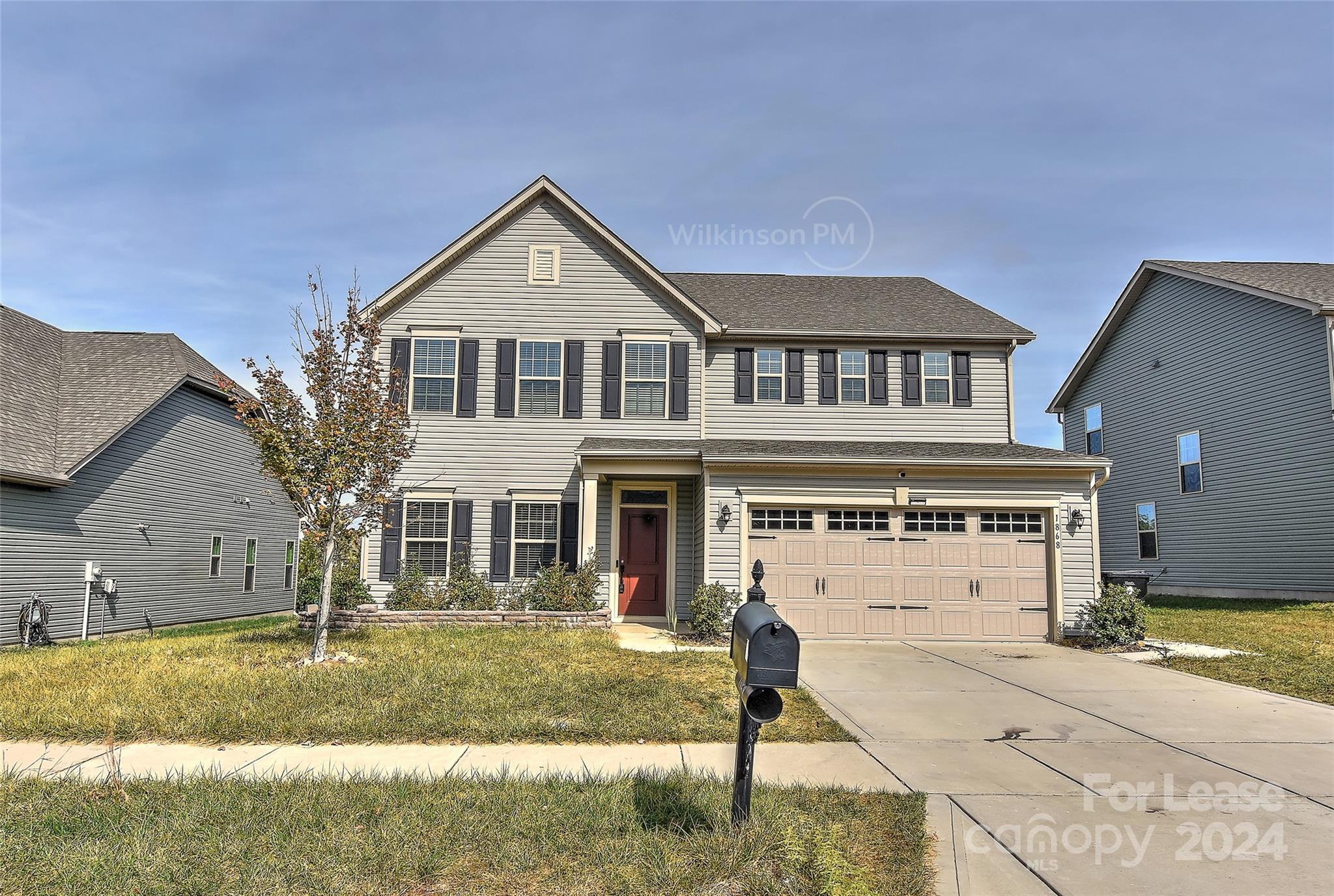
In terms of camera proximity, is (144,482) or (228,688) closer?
(228,688)

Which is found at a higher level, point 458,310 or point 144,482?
point 458,310

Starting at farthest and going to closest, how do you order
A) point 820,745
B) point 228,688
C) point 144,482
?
1. point 144,482
2. point 228,688
3. point 820,745

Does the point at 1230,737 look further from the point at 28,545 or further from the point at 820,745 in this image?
the point at 28,545

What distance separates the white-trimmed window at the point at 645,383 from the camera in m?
17.0

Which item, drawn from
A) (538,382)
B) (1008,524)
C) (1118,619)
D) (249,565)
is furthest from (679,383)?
(249,565)

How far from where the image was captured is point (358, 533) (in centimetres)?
1157

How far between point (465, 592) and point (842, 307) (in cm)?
1028

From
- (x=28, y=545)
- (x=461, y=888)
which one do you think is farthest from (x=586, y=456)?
(x=461, y=888)

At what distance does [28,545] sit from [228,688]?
934 centimetres

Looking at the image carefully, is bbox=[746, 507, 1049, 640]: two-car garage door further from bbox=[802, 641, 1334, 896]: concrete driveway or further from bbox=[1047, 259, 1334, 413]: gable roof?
bbox=[1047, 259, 1334, 413]: gable roof

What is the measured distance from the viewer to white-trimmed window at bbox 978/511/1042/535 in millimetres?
14656

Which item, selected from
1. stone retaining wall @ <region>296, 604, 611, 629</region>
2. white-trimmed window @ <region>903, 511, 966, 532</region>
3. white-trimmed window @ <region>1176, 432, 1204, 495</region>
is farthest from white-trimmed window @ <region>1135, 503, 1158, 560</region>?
stone retaining wall @ <region>296, 604, 611, 629</region>

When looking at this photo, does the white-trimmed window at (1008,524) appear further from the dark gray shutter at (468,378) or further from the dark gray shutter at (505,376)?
the dark gray shutter at (468,378)

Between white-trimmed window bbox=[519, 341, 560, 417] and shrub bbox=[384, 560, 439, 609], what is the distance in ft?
12.4
